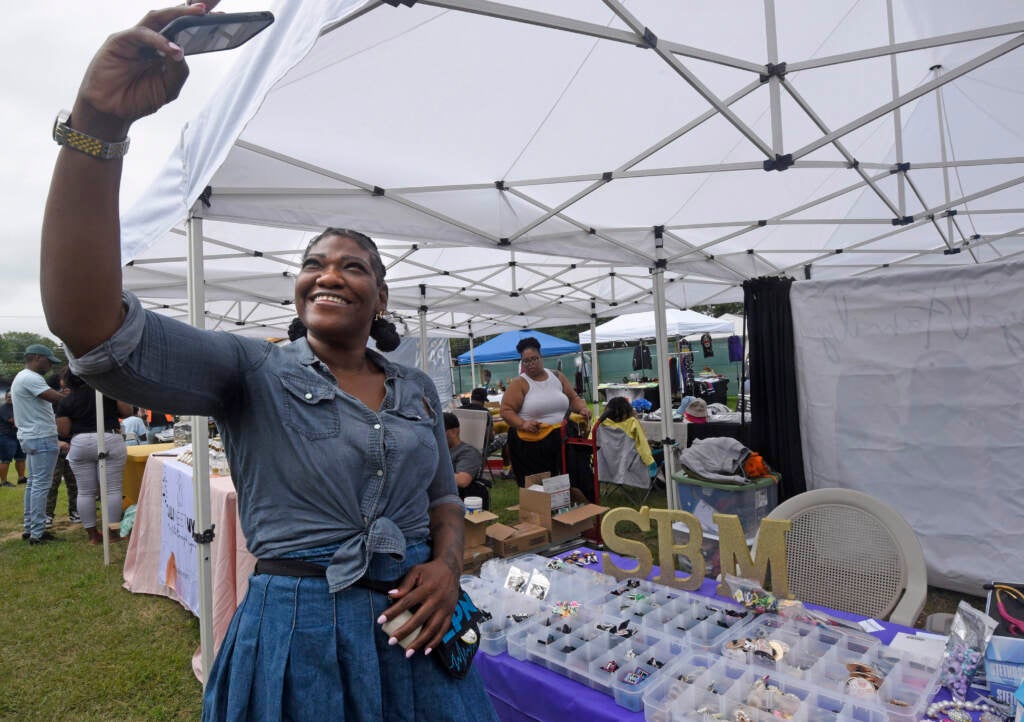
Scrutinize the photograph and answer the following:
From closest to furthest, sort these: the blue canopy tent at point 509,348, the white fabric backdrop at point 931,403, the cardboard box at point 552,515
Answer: the white fabric backdrop at point 931,403 < the cardboard box at point 552,515 < the blue canopy tent at point 509,348

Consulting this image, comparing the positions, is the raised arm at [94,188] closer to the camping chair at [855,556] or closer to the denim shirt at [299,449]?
the denim shirt at [299,449]

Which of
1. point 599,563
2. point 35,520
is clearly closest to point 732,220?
point 599,563

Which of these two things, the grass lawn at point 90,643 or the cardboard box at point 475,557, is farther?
the cardboard box at point 475,557

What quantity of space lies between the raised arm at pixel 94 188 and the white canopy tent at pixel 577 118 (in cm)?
64

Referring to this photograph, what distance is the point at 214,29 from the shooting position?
2.29ft

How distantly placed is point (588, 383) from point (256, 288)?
51.9ft

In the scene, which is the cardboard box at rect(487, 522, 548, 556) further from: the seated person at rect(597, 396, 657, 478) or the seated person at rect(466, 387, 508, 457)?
the seated person at rect(466, 387, 508, 457)

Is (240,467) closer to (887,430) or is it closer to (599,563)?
(599,563)

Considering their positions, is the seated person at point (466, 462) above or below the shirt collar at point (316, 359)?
below

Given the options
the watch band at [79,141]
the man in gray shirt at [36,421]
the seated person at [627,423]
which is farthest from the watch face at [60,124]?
the man in gray shirt at [36,421]

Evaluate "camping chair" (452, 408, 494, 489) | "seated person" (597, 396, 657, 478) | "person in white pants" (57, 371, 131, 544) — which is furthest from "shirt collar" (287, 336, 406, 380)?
"person in white pants" (57, 371, 131, 544)

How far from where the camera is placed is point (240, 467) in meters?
0.98

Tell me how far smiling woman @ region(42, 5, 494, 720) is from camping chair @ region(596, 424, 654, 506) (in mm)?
4352

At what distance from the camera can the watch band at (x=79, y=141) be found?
0.65 m
